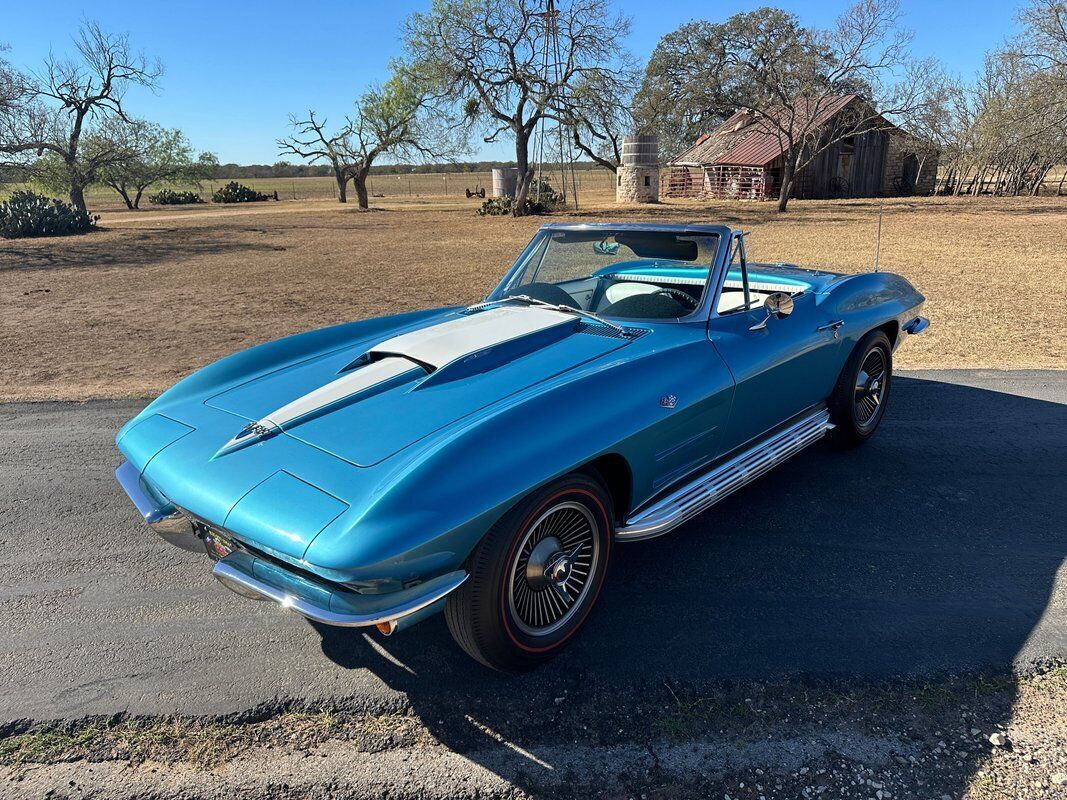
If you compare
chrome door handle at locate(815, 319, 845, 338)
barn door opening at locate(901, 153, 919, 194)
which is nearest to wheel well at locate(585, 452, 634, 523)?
chrome door handle at locate(815, 319, 845, 338)

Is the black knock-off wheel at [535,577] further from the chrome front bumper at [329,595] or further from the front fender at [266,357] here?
the front fender at [266,357]

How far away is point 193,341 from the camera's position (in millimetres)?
8305

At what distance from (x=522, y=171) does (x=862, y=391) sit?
27.9m

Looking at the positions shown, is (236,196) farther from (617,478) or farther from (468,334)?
(617,478)

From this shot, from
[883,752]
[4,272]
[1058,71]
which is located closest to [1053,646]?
[883,752]

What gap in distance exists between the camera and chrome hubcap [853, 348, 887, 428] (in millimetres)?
4414

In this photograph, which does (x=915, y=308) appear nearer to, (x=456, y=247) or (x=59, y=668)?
(x=59, y=668)

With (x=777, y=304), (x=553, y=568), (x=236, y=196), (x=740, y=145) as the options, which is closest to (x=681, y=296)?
(x=777, y=304)

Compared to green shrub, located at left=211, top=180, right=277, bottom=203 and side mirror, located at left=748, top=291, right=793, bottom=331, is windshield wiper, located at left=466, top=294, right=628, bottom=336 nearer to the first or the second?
side mirror, located at left=748, top=291, right=793, bottom=331

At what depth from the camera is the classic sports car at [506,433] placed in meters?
2.12

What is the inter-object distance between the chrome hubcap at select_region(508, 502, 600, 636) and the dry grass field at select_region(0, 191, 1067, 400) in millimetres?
4862

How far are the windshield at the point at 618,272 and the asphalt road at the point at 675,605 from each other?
123 centimetres

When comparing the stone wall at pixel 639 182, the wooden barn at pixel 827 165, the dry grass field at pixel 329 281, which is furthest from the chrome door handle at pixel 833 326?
the wooden barn at pixel 827 165

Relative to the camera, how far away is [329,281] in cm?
1313
